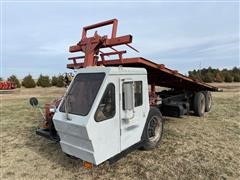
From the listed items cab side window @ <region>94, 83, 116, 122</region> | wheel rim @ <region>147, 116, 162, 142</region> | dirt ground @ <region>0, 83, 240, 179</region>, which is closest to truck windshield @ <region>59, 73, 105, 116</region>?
cab side window @ <region>94, 83, 116, 122</region>

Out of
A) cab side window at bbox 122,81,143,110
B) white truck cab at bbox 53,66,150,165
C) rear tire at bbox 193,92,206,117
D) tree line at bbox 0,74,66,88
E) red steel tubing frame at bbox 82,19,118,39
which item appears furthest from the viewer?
tree line at bbox 0,74,66,88

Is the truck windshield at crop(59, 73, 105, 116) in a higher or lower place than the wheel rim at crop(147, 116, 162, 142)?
higher

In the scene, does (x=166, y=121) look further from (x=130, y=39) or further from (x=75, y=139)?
(x=75, y=139)

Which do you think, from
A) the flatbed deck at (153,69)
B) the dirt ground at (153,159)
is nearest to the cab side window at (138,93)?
the flatbed deck at (153,69)

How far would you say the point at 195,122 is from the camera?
24.8 ft

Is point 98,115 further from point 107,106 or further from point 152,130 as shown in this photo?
point 152,130

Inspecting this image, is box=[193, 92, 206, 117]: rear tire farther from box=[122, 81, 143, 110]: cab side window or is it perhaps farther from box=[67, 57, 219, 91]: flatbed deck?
box=[122, 81, 143, 110]: cab side window

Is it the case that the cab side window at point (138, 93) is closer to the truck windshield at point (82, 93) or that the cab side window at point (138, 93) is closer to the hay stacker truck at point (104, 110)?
the hay stacker truck at point (104, 110)

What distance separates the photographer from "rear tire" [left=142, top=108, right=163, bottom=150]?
15.0ft

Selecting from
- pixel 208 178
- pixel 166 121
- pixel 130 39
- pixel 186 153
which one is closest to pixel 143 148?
pixel 186 153

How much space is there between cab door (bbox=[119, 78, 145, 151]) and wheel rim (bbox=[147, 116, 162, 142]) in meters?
0.71

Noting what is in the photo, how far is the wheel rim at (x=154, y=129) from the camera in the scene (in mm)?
4934

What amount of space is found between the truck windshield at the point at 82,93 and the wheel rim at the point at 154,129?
1.90 m

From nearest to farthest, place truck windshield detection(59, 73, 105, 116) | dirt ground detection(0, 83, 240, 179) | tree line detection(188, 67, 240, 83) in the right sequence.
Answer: truck windshield detection(59, 73, 105, 116) < dirt ground detection(0, 83, 240, 179) < tree line detection(188, 67, 240, 83)
